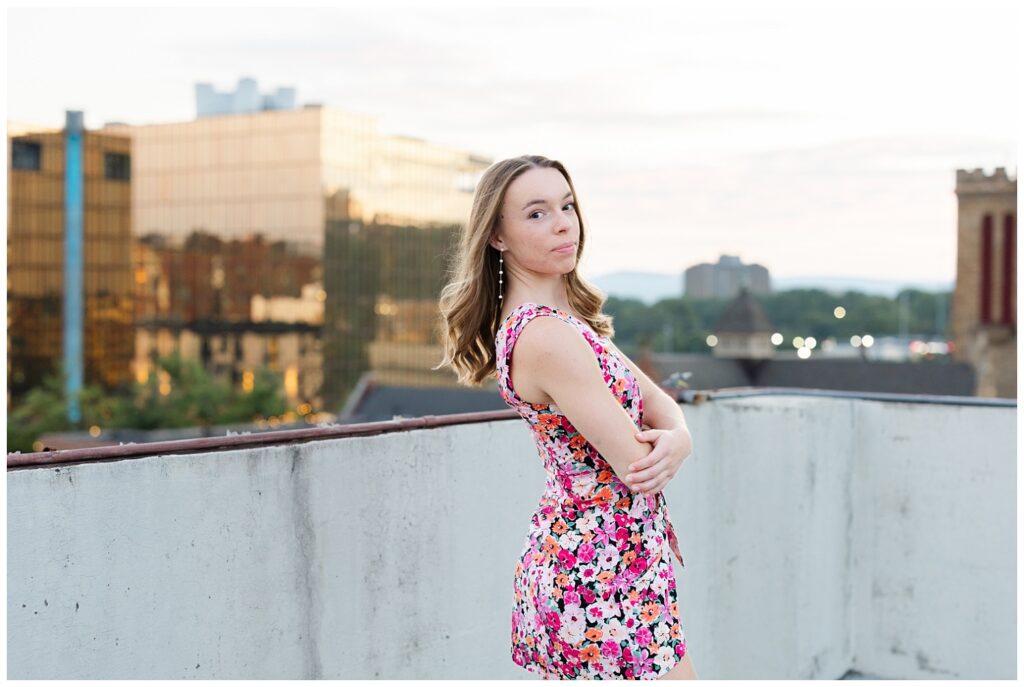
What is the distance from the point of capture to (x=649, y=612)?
2119 millimetres

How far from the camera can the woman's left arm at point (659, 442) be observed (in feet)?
6.75

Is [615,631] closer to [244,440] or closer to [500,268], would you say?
[500,268]

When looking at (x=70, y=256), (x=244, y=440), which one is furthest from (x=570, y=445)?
(x=70, y=256)

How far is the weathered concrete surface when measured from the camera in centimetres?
227

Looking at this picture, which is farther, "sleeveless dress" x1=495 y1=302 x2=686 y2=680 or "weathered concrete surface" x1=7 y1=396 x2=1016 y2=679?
"weathered concrete surface" x1=7 y1=396 x2=1016 y2=679

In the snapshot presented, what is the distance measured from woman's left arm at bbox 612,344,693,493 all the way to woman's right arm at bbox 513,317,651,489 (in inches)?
0.7

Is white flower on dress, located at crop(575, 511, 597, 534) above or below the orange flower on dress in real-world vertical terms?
above

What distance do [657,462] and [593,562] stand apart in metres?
0.23

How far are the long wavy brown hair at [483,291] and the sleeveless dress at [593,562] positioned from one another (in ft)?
0.42

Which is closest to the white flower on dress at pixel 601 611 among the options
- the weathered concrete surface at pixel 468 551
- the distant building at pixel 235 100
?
the weathered concrete surface at pixel 468 551

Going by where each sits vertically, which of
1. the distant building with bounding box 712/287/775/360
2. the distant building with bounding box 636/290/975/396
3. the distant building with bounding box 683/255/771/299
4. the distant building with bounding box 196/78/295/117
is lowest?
the distant building with bounding box 636/290/975/396

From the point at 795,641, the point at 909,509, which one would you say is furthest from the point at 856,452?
the point at 795,641

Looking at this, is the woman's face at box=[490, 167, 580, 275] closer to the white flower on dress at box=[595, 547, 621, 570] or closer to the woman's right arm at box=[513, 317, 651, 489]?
the woman's right arm at box=[513, 317, 651, 489]

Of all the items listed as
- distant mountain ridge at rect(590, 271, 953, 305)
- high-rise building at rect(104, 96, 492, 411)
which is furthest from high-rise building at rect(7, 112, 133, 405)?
distant mountain ridge at rect(590, 271, 953, 305)
